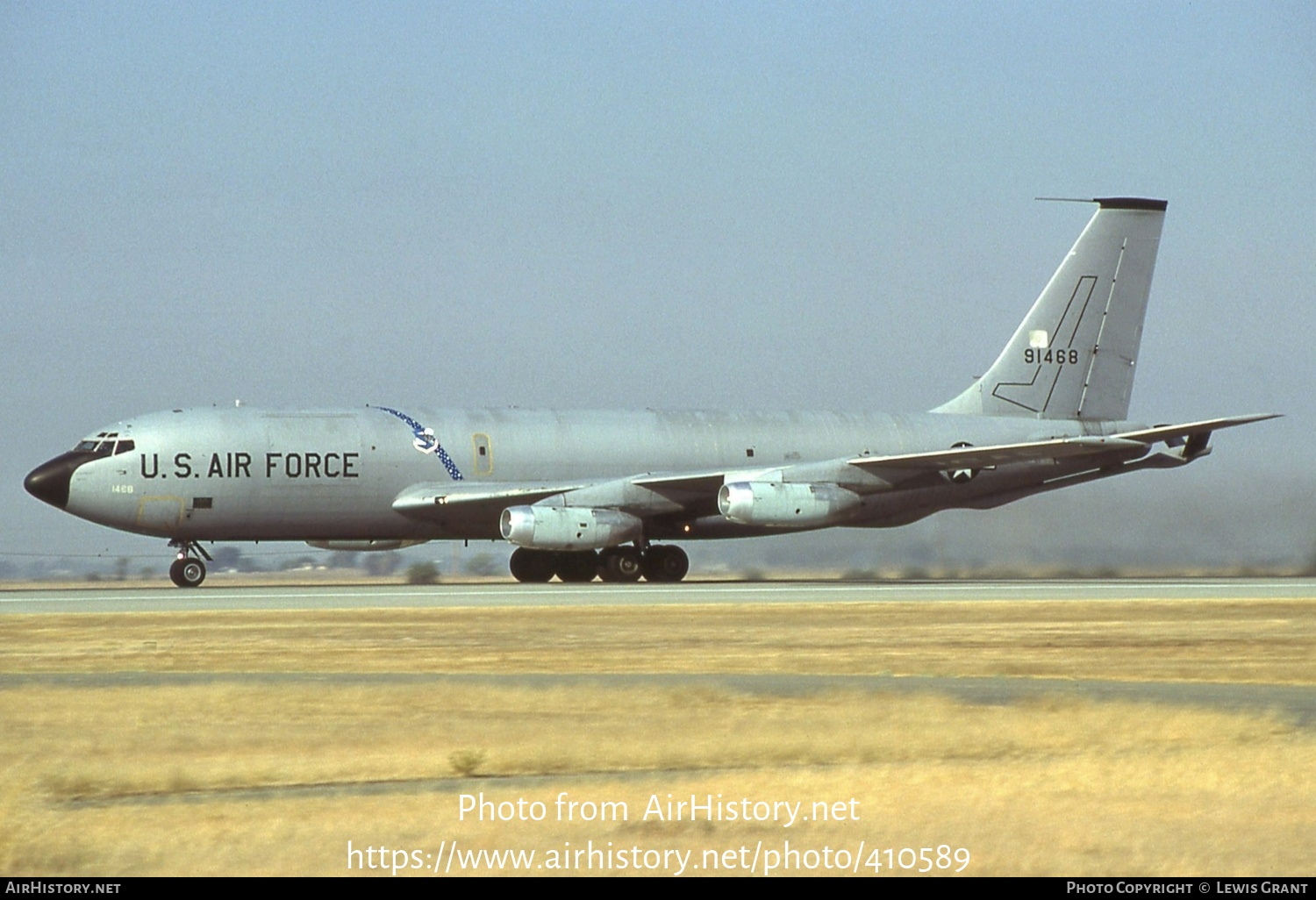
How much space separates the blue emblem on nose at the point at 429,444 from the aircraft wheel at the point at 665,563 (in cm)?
522

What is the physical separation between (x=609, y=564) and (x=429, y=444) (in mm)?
5387

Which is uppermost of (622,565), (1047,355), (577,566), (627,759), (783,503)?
(1047,355)

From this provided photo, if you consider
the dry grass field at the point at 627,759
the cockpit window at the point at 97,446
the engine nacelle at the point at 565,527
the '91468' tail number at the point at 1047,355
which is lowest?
the dry grass field at the point at 627,759

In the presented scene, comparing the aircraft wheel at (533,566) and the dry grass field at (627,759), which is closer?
the dry grass field at (627,759)

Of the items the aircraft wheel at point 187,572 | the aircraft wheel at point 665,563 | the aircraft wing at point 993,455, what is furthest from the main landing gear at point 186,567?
the aircraft wing at point 993,455

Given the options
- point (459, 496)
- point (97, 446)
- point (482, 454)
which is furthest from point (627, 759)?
point (482, 454)

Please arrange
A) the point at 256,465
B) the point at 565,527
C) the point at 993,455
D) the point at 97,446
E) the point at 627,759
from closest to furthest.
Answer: the point at 627,759 → the point at 97,446 → the point at 256,465 → the point at 565,527 → the point at 993,455

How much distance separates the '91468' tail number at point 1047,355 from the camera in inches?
2077

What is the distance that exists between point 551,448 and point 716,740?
3101cm

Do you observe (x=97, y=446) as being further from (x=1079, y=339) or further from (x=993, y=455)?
(x=1079, y=339)

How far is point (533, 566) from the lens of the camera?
46688mm

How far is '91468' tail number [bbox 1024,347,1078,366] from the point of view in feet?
173

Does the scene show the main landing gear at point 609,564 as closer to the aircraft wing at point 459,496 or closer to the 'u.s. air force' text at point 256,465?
the aircraft wing at point 459,496

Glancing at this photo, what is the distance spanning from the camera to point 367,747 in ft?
51.1
